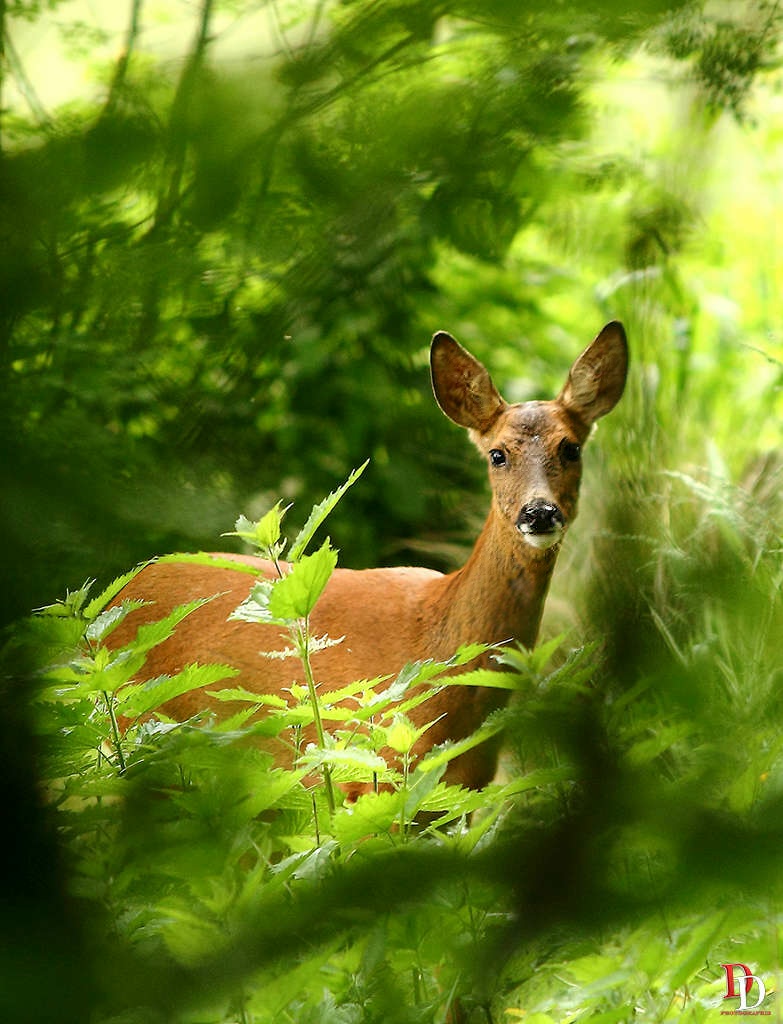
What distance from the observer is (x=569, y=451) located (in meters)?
3.22

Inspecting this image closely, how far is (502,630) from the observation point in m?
3.15

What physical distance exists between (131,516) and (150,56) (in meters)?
0.35

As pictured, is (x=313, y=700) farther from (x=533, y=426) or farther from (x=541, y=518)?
(x=533, y=426)

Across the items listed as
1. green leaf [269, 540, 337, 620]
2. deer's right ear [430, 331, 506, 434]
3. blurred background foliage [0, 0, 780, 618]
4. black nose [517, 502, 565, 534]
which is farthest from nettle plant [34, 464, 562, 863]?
deer's right ear [430, 331, 506, 434]

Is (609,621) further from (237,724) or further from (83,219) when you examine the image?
(237,724)

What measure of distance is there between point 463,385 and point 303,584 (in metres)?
2.10

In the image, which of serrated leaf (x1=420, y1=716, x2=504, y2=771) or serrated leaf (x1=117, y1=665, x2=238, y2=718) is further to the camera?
serrated leaf (x1=117, y1=665, x2=238, y2=718)

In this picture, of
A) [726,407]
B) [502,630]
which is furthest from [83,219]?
[726,407]

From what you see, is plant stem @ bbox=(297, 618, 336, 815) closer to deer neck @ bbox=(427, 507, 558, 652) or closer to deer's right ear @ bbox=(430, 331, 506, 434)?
deer neck @ bbox=(427, 507, 558, 652)

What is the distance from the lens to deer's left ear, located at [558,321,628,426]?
3.34m

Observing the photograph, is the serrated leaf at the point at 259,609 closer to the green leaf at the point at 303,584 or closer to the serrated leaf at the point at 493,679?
the green leaf at the point at 303,584

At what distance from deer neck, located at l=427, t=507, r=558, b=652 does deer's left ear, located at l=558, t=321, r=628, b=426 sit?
39cm

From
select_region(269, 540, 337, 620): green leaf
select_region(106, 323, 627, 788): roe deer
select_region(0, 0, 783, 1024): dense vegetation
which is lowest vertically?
select_region(106, 323, 627, 788): roe deer

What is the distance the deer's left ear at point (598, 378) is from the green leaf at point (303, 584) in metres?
2.05
